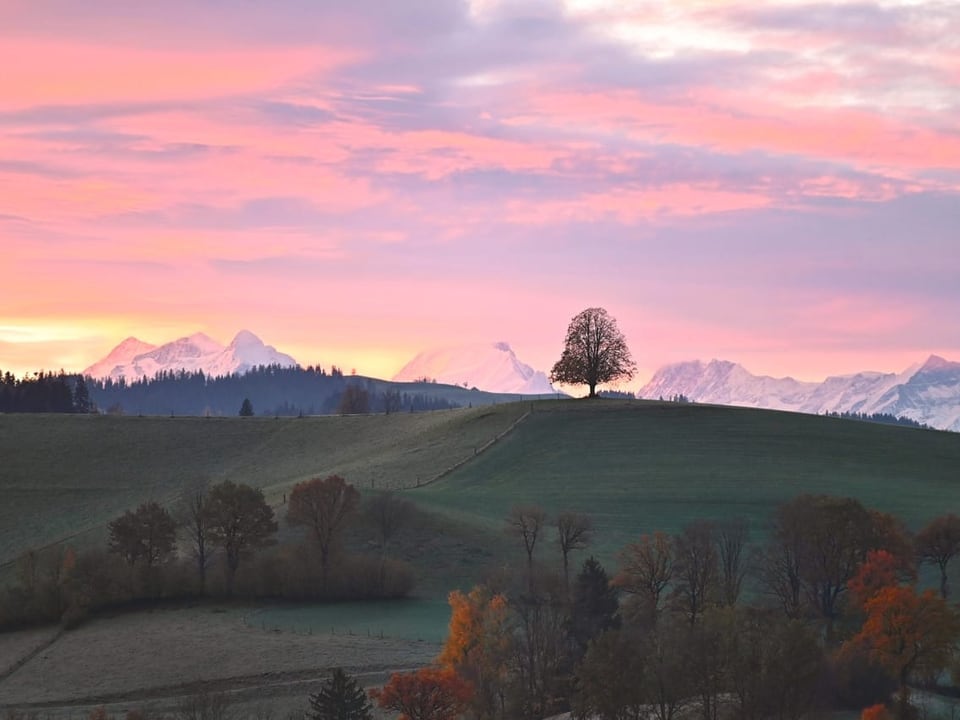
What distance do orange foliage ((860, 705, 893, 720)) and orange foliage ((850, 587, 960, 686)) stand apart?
5.85 meters

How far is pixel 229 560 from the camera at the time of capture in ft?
372

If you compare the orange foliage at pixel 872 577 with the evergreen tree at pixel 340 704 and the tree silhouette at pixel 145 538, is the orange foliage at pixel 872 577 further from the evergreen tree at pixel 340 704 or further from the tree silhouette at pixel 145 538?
the tree silhouette at pixel 145 538

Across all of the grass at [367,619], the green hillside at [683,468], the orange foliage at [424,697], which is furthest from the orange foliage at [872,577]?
the orange foliage at [424,697]

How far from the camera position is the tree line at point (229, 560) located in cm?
10838

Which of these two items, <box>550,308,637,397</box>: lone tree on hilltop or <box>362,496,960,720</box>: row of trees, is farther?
<box>550,308,637,397</box>: lone tree on hilltop

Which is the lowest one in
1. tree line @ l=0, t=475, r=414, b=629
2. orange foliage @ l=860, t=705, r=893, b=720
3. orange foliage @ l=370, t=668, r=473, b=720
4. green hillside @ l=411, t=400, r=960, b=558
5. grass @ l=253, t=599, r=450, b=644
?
orange foliage @ l=860, t=705, r=893, b=720

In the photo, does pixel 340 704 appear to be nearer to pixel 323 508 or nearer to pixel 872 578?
pixel 872 578

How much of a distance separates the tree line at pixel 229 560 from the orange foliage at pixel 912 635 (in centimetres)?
4382

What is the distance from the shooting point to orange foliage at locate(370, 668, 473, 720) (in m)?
67.0

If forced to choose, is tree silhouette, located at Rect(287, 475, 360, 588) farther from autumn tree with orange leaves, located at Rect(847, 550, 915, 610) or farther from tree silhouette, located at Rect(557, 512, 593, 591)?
autumn tree with orange leaves, located at Rect(847, 550, 915, 610)

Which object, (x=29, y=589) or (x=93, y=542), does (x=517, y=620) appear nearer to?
(x=29, y=589)

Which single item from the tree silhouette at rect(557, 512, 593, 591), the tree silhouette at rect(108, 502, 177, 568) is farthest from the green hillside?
the tree silhouette at rect(108, 502, 177, 568)

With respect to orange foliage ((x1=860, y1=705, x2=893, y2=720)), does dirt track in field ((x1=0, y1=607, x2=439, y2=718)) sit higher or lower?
higher

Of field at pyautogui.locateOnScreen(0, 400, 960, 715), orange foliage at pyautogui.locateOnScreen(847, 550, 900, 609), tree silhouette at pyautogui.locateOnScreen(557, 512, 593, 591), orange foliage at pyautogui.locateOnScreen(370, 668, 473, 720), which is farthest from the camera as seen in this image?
tree silhouette at pyautogui.locateOnScreen(557, 512, 593, 591)
